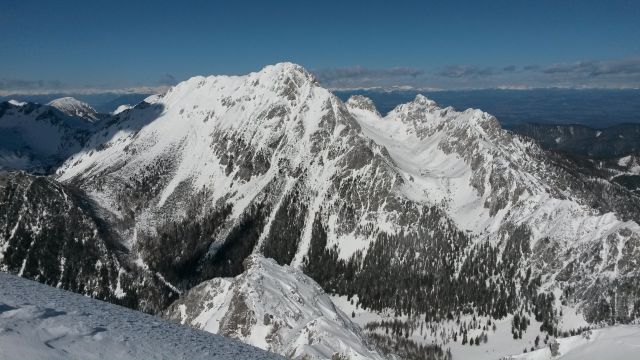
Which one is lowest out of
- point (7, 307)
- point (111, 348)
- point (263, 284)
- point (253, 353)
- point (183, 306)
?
point (183, 306)

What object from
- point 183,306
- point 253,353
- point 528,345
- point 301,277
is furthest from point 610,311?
point 253,353

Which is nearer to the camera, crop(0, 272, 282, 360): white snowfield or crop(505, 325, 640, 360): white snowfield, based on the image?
crop(0, 272, 282, 360): white snowfield

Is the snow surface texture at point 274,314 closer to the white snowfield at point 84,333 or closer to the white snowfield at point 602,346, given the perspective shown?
the white snowfield at point 602,346

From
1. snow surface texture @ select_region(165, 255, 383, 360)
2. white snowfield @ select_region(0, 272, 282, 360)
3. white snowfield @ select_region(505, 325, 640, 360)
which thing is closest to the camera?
white snowfield @ select_region(0, 272, 282, 360)

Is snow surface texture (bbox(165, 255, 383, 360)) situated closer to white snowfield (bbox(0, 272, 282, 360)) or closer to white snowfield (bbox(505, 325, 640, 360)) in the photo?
white snowfield (bbox(505, 325, 640, 360))

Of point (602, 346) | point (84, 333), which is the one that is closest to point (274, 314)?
point (602, 346)

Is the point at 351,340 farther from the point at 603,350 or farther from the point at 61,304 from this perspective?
the point at 61,304

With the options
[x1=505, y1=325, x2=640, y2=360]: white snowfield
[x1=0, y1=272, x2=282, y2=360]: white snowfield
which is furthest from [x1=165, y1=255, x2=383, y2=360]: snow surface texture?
[x1=0, y1=272, x2=282, y2=360]: white snowfield
